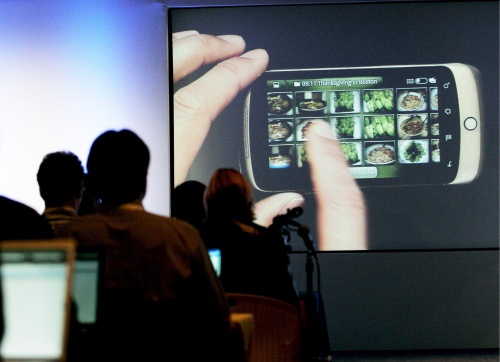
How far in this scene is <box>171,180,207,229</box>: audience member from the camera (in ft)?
12.8

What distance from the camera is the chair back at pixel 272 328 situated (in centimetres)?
267

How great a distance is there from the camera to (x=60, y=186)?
3217 mm

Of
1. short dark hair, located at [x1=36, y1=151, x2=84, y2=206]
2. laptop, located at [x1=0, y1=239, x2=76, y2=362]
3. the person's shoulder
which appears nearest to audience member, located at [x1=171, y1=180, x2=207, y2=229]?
short dark hair, located at [x1=36, y1=151, x2=84, y2=206]

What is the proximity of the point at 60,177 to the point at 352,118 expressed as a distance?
3.27 m

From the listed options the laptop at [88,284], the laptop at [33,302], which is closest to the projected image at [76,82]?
the laptop at [88,284]

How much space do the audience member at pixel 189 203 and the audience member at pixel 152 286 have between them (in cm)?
178

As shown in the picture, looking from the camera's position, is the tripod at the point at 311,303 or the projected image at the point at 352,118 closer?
the tripod at the point at 311,303

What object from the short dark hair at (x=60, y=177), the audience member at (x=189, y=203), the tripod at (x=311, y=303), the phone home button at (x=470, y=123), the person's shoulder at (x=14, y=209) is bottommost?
the tripod at (x=311, y=303)

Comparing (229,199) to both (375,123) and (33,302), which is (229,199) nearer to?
(33,302)

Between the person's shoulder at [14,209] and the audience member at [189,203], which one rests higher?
the person's shoulder at [14,209]

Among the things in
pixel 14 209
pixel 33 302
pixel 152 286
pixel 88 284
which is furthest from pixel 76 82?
pixel 33 302

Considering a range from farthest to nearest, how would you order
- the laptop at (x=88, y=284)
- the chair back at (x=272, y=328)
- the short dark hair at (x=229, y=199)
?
1. the short dark hair at (x=229, y=199)
2. the chair back at (x=272, y=328)
3. the laptop at (x=88, y=284)

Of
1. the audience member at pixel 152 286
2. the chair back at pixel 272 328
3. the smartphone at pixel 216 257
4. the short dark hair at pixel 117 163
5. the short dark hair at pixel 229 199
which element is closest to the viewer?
the audience member at pixel 152 286

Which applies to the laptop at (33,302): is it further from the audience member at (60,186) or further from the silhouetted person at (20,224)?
the audience member at (60,186)
